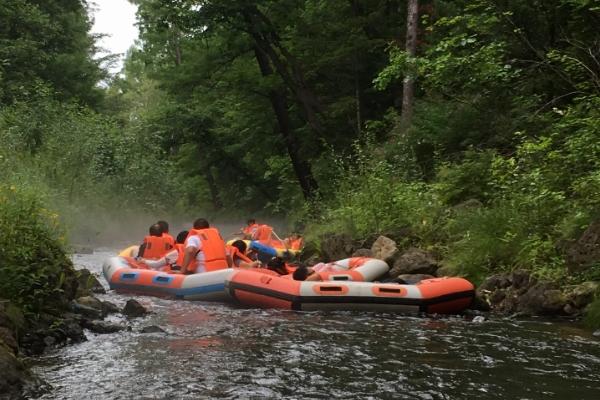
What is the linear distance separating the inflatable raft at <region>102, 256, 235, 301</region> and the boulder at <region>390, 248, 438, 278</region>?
8.60 feet

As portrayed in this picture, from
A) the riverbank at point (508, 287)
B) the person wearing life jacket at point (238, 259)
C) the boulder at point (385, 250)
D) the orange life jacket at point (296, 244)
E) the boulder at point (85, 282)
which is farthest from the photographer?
the orange life jacket at point (296, 244)

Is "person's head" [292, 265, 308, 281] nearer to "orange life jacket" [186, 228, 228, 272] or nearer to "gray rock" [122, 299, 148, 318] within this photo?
"orange life jacket" [186, 228, 228, 272]

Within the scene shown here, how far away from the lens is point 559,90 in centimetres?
1151

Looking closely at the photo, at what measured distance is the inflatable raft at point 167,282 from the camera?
948 cm

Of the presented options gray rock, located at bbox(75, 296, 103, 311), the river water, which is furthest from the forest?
the river water

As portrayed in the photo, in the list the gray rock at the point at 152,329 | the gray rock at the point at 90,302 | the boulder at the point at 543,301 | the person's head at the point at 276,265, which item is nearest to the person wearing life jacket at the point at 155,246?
the person's head at the point at 276,265

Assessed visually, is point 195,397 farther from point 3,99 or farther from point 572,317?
point 3,99

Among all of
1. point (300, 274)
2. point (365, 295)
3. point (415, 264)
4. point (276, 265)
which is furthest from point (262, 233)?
point (365, 295)

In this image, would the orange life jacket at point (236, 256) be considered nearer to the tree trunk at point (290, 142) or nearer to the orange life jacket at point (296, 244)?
the orange life jacket at point (296, 244)

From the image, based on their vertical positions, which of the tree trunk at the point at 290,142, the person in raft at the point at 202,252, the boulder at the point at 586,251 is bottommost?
the boulder at the point at 586,251

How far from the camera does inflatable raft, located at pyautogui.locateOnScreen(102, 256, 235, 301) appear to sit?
9.48 metres

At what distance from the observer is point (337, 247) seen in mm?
12133

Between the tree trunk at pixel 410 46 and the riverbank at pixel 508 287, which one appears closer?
the riverbank at pixel 508 287

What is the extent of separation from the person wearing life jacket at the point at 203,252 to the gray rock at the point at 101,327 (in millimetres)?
3623
